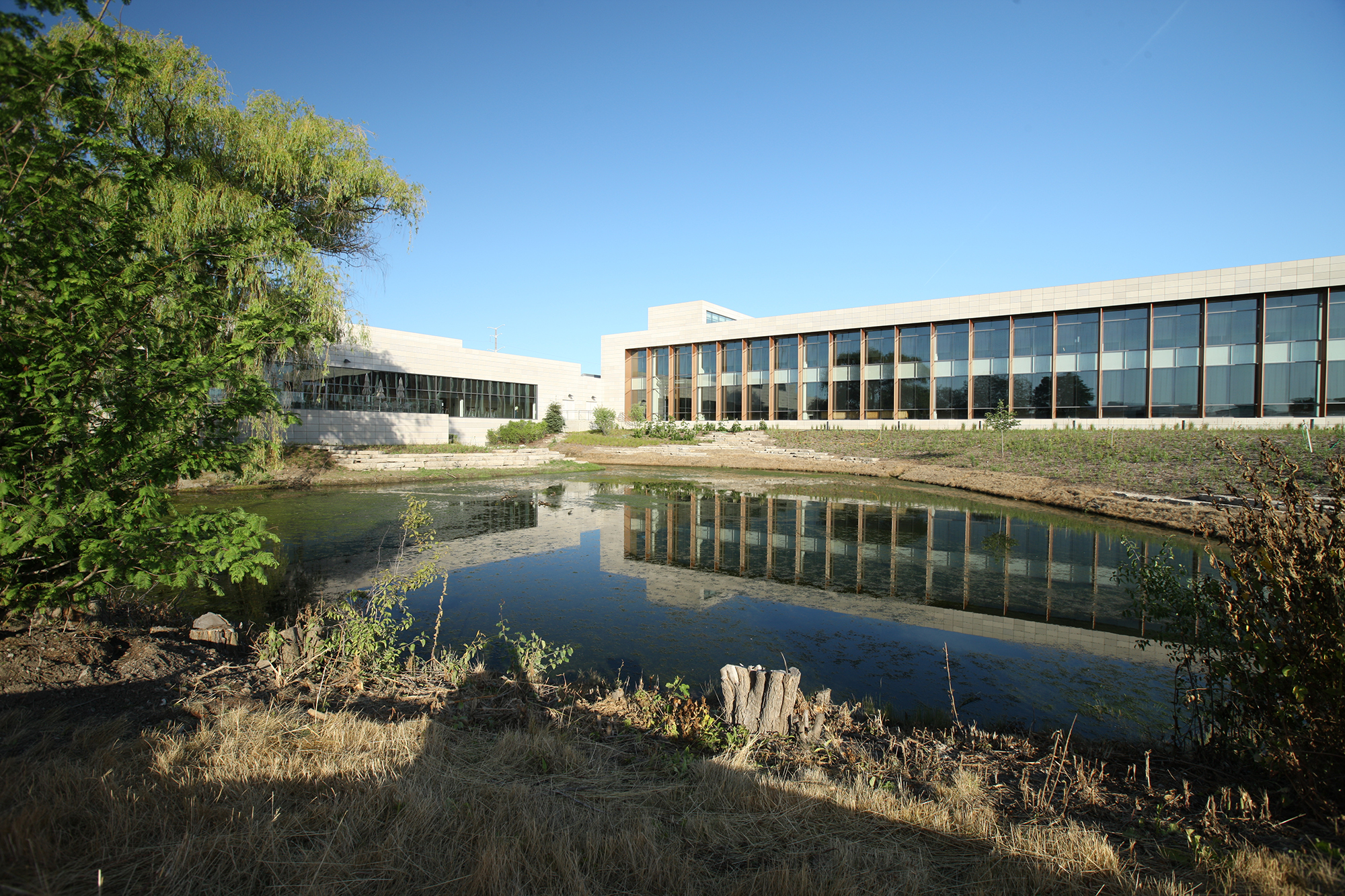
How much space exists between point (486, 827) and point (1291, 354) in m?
48.7

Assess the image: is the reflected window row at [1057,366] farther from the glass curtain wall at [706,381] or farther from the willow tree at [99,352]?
the willow tree at [99,352]

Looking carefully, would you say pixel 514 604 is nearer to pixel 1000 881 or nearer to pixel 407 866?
pixel 407 866

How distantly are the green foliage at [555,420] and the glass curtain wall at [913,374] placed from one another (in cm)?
2639

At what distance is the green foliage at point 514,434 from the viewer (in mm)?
43094

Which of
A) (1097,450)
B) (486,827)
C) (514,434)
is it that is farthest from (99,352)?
(514,434)

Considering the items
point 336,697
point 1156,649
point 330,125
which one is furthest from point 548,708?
point 330,125

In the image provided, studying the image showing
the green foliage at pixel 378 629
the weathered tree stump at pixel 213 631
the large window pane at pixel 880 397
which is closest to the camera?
the green foliage at pixel 378 629

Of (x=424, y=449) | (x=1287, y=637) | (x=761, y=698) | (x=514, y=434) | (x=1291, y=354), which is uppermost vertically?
(x=1291, y=354)

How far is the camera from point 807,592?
10.1 meters

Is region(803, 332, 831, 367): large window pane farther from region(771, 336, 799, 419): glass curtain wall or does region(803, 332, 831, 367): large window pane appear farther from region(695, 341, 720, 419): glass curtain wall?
region(695, 341, 720, 419): glass curtain wall

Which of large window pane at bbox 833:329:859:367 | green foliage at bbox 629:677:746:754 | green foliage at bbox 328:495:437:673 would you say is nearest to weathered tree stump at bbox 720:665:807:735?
green foliage at bbox 629:677:746:754

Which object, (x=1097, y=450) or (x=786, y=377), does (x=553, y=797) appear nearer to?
(x=1097, y=450)

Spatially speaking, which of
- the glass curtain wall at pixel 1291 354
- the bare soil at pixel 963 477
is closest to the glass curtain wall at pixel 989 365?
the bare soil at pixel 963 477

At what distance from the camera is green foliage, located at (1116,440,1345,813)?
342cm
